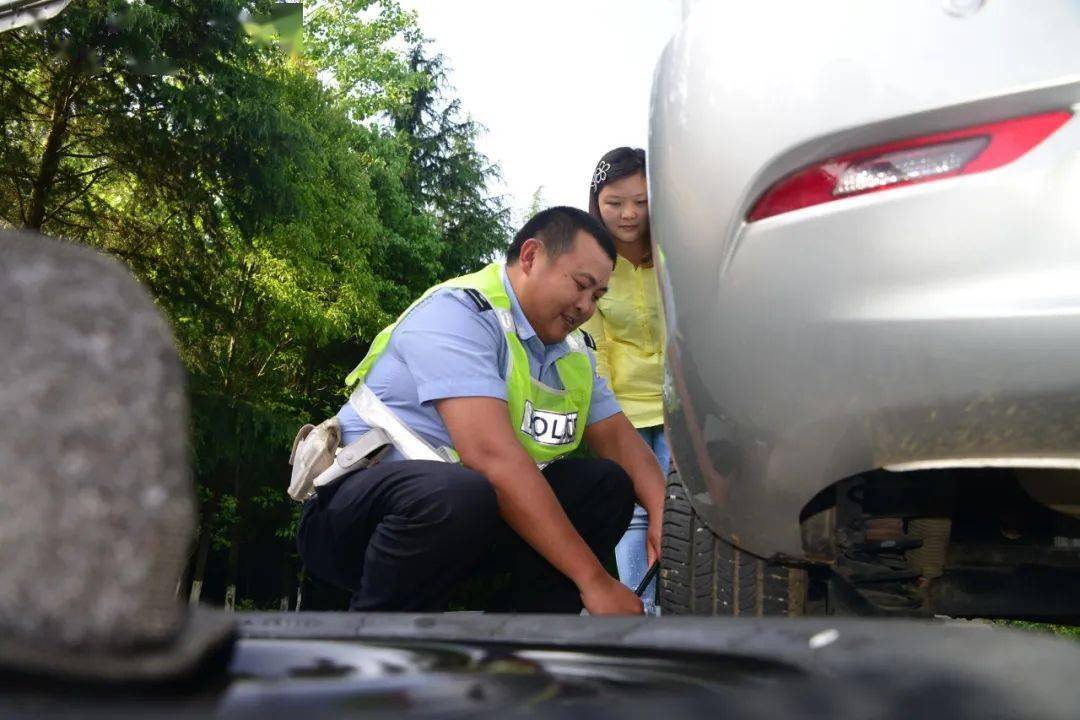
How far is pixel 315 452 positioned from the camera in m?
2.92

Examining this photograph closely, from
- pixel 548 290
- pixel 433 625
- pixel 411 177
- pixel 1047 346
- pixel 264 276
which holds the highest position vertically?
pixel 411 177

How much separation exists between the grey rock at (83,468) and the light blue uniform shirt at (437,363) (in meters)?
2.31

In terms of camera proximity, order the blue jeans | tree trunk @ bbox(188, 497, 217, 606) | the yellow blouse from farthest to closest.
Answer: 1. tree trunk @ bbox(188, 497, 217, 606)
2. the yellow blouse
3. the blue jeans

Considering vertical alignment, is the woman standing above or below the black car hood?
above

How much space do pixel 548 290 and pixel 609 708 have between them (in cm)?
268

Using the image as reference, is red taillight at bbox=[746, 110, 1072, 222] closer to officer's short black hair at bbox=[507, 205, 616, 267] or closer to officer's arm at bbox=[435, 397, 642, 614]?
officer's arm at bbox=[435, 397, 642, 614]

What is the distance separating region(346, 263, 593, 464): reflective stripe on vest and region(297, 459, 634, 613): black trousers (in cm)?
13

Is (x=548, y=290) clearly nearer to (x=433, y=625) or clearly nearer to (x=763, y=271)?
(x=763, y=271)

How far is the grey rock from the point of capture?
41cm

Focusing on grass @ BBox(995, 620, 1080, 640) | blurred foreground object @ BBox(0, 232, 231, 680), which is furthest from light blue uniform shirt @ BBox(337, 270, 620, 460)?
blurred foreground object @ BBox(0, 232, 231, 680)

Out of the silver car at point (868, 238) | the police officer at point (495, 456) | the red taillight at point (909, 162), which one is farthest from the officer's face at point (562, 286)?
the red taillight at point (909, 162)

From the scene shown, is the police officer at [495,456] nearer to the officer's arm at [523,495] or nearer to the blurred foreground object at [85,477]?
the officer's arm at [523,495]

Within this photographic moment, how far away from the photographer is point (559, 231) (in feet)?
10.5

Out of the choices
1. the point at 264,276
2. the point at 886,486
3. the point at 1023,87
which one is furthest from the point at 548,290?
the point at 264,276
